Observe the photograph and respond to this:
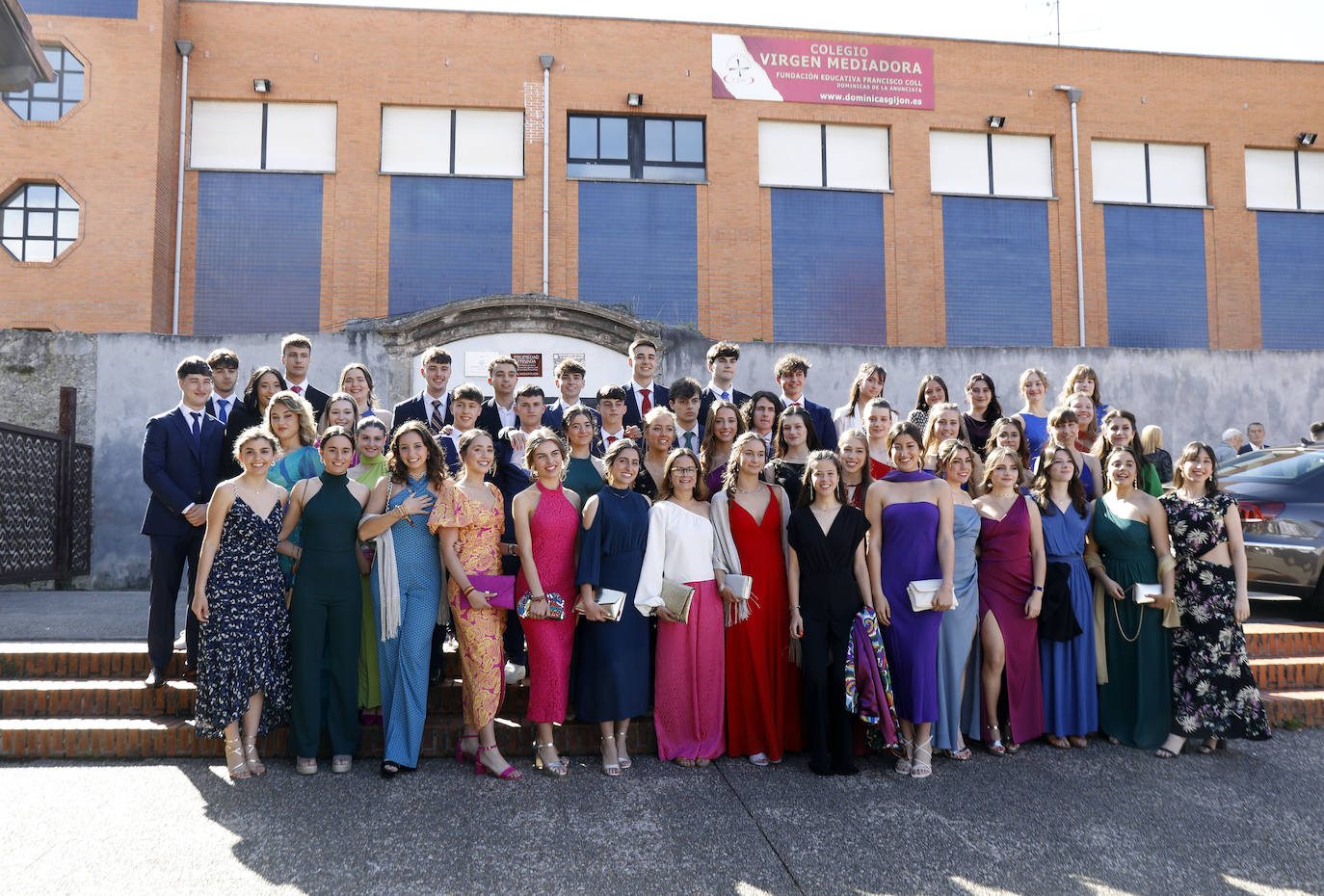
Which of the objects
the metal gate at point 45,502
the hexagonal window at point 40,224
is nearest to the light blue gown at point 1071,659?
the metal gate at point 45,502

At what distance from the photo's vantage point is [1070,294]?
1858 centimetres

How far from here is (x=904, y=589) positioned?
16.0ft

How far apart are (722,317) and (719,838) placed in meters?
14.3

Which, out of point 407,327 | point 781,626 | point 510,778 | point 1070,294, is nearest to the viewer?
point 510,778

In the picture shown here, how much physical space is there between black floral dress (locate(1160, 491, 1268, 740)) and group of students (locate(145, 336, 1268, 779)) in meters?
0.01

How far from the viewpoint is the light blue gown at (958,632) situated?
16.0 ft

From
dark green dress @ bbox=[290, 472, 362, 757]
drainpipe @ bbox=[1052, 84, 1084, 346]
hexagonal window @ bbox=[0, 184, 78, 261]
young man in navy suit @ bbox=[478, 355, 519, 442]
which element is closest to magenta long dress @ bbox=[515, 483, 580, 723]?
dark green dress @ bbox=[290, 472, 362, 757]

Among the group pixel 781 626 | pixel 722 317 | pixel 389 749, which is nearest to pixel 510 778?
pixel 389 749

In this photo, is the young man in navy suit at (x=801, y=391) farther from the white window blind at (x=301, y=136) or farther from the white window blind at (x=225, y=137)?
the white window blind at (x=225, y=137)

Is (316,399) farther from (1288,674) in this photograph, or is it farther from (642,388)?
(1288,674)

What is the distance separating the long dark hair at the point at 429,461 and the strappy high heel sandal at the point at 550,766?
1.51 m

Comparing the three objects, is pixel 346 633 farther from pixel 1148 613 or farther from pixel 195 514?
pixel 1148 613

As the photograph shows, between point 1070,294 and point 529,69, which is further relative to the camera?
point 1070,294

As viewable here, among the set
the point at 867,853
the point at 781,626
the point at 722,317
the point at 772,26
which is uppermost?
the point at 772,26
